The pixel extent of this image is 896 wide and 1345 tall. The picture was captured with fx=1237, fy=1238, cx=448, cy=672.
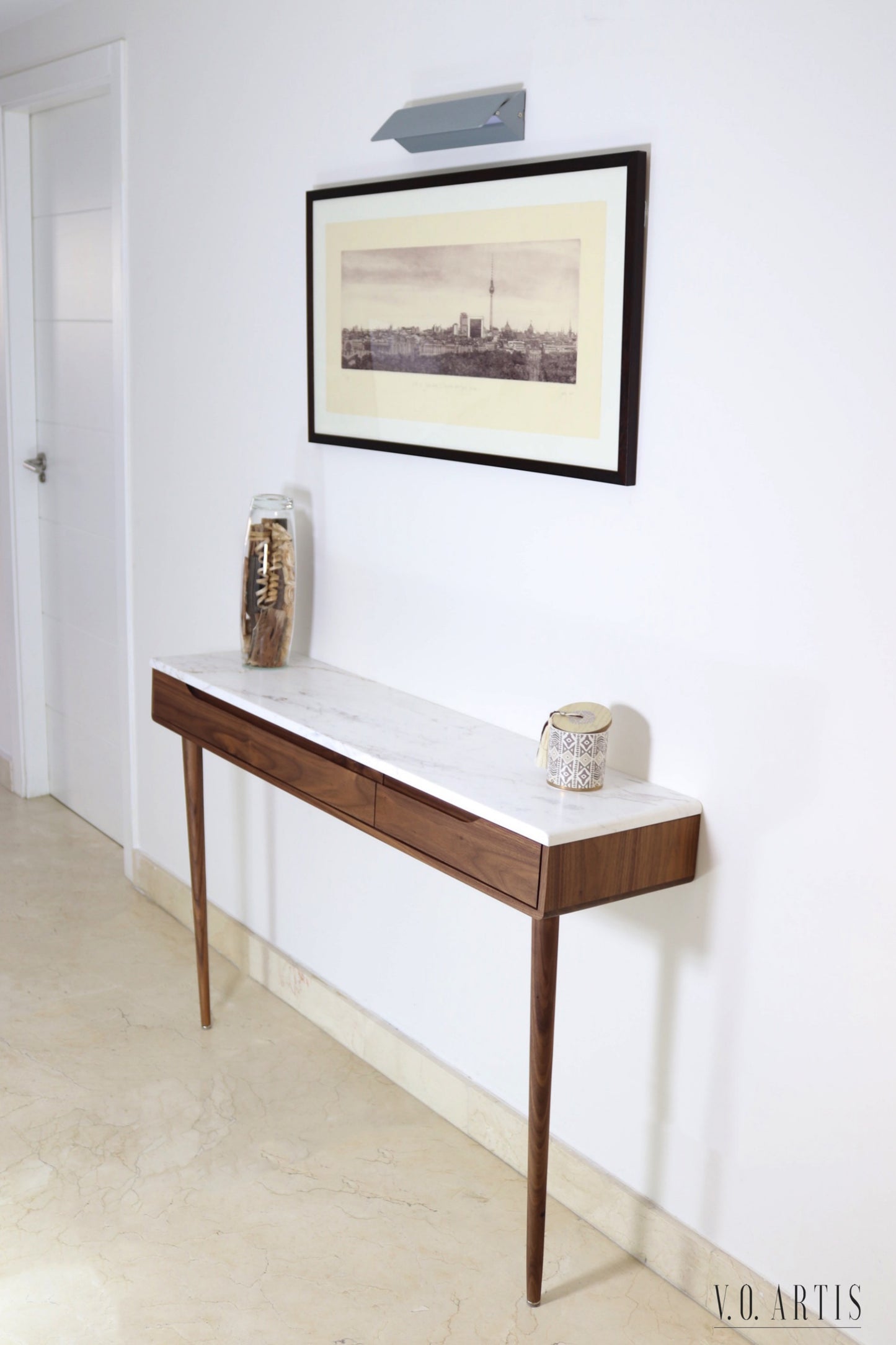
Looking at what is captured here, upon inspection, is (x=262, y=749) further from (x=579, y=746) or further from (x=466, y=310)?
(x=466, y=310)

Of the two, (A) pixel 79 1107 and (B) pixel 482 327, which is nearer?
(B) pixel 482 327

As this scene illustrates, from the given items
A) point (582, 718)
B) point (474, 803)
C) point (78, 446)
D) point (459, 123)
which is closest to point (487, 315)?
point (459, 123)

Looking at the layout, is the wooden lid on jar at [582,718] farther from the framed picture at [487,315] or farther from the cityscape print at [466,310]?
the cityscape print at [466,310]

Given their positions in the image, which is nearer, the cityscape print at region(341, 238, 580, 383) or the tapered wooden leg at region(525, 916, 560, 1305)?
the tapered wooden leg at region(525, 916, 560, 1305)

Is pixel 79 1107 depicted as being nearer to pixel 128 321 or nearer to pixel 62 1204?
pixel 62 1204

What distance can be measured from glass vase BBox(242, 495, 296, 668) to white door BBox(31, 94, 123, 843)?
104 cm

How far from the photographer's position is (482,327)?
216cm

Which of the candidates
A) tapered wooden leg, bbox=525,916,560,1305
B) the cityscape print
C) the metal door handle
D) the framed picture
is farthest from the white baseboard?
the metal door handle

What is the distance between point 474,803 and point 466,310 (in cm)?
91

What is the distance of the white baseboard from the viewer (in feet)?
6.51

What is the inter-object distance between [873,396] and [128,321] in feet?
7.52

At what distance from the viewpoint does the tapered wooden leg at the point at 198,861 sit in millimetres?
2721

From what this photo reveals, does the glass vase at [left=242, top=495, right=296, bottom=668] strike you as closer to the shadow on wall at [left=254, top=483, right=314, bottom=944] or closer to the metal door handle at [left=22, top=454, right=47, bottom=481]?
the shadow on wall at [left=254, top=483, right=314, bottom=944]

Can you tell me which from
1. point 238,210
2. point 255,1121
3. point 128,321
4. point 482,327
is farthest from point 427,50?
point 255,1121
